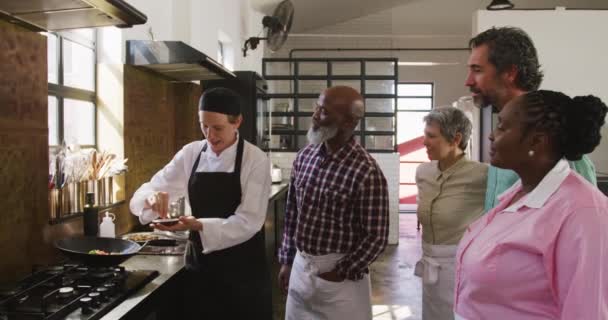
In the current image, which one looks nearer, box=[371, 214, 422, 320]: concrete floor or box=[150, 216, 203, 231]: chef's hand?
box=[150, 216, 203, 231]: chef's hand

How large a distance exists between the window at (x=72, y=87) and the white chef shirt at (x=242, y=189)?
0.65 meters

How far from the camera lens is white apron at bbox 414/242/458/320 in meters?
2.28

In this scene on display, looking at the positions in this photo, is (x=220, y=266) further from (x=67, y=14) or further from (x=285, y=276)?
(x=67, y=14)

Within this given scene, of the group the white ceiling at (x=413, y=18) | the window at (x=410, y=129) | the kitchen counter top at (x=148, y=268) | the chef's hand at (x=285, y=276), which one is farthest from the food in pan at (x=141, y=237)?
the window at (x=410, y=129)

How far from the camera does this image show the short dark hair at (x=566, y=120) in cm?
119

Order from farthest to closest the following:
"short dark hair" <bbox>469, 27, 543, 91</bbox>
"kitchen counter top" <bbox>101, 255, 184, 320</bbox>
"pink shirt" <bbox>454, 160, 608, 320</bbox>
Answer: "kitchen counter top" <bbox>101, 255, 184, 320</bbox>
"short dark hair" <bbox>469, 27, 543, 91</bbox>
"pink shirt" <bbox>454, 160, 608, 320</bbox>

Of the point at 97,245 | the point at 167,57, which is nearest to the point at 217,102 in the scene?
the point at 97,245

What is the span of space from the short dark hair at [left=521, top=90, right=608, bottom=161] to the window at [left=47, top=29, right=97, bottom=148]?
2.29 meters

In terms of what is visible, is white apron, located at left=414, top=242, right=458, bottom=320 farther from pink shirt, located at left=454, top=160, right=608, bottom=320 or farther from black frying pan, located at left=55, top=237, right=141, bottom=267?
black frying pan, located at left=55, top=237, right=141, bottom=267

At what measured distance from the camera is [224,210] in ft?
7.64

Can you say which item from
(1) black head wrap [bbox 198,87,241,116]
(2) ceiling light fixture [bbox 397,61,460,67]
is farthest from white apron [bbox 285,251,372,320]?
(2) ceiling light fixture [bbox 397,61,460,67]

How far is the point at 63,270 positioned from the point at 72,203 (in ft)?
1.65

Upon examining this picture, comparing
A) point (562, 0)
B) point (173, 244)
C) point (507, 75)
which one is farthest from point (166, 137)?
point (562, 0)

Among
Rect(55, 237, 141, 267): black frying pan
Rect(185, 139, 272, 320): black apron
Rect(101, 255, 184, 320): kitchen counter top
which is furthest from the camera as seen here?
Rect(185, 139, 272, 320): black apron
